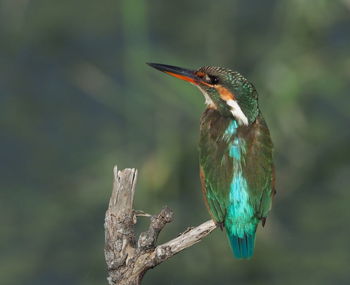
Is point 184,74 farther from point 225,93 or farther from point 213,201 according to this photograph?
point 213,201

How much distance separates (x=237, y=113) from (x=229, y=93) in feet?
0.31

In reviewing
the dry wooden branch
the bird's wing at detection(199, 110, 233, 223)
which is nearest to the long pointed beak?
the bird's wing at detection(199, 110, 233, 223)

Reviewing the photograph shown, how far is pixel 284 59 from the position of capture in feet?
19.6

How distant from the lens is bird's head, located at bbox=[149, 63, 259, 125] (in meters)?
4.33

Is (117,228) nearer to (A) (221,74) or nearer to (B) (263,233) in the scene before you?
(A) (221,74)

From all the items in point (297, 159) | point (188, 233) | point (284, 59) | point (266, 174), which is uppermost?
point (284, 59)

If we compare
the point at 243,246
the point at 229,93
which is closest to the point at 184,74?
the point at 229,93

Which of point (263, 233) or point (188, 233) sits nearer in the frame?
point (188, 233)

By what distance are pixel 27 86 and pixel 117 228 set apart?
11.8 ft

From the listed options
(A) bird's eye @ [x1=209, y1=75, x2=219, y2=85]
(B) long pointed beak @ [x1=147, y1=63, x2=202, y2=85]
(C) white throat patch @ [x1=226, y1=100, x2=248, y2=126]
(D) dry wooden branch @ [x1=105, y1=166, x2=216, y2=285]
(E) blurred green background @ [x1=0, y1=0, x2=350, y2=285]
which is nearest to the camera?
(D) dry wooden branch @ [x1=105, y1=166, x2=216, y2=285]

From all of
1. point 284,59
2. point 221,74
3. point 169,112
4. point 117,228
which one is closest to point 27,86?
point 169,112

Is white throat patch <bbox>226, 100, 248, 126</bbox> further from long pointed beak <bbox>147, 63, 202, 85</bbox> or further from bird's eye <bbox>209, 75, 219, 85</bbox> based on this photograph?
long pointed beak <bbox>147, 63, 202, 85</bbox>

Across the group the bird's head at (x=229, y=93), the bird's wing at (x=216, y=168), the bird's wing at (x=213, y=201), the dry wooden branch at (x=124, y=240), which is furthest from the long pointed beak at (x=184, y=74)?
the dry wooden branch at (x=124, y=240)

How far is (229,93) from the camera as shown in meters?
4.38
